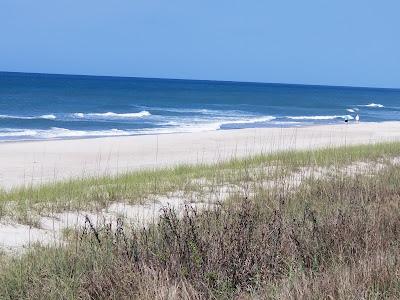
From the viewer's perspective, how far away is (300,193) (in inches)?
281

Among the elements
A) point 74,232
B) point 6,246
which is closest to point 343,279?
point 74,232

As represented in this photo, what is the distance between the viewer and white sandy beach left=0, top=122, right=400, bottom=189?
622 inches

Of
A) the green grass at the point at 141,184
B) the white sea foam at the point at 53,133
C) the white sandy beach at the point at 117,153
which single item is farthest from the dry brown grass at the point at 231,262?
the white sea foam at the point at 53,133

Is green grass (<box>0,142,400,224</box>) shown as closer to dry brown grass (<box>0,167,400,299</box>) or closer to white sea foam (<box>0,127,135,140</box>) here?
dry brown grass (<box>0,167,400,299</box>)

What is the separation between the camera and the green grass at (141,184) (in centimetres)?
769

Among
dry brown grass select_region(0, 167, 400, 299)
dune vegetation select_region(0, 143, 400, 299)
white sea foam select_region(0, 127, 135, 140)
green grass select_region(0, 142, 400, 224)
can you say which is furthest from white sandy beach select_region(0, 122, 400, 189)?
dry brown grass select_region(0, 167, 400, 299)

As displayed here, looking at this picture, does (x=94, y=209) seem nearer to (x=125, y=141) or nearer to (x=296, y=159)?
(x=296, y=159)

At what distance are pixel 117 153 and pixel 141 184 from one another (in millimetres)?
11477

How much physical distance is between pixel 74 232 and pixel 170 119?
3815 centimetres

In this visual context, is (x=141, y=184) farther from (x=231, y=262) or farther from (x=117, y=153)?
(x=117, y=153)

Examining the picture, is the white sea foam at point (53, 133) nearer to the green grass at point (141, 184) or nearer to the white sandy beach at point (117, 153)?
the white sandy beach at point (117, 153)

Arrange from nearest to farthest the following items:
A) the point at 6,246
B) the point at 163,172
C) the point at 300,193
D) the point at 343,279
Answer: the point at 343,279, the point at 6,246, the point at 300,193, the point at 163,172

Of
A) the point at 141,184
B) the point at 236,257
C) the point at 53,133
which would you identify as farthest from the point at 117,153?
the point at 236,257

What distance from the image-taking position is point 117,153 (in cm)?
2075
